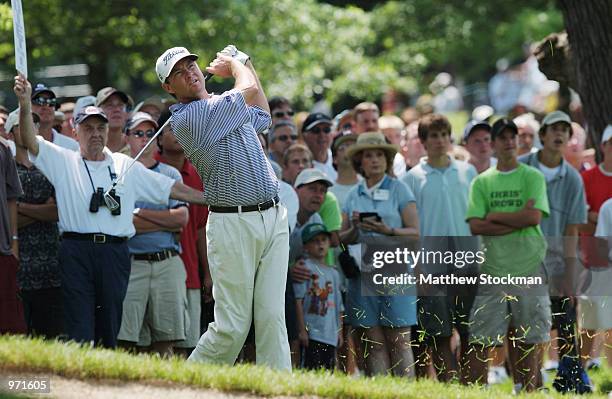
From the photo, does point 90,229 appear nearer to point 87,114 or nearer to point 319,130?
point 87,114

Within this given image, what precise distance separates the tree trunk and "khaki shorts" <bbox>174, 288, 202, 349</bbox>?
5310 millimetres

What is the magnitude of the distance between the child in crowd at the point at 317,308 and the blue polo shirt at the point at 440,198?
102cm

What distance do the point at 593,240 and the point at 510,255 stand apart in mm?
1205

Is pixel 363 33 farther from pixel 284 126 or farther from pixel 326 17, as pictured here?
pixel 284 126

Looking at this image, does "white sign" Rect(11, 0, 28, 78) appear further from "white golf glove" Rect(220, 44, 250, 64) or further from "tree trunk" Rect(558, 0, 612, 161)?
"tree trunk" Rect(558, 0, 612, 161)

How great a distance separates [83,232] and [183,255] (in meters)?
1.31

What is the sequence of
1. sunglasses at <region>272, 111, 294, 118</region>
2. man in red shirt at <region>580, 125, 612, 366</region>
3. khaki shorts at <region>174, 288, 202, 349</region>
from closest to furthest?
khaki shorts at <region>174, 288, 202, 349</region>, man in red shirt at <region>580, 125, 612, 366</region>, sunglasses at <region>272, 111, 294, 118</region>

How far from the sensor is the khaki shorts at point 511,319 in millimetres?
11734

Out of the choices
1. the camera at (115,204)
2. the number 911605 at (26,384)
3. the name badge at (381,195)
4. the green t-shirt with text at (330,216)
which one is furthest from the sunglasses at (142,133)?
the number 911605 at (26,384)

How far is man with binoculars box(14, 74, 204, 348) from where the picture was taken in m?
10.4

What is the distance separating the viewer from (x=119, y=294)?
1049cm

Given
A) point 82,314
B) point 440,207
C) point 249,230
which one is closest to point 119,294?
point 82,314

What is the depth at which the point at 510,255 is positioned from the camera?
11.9 metres

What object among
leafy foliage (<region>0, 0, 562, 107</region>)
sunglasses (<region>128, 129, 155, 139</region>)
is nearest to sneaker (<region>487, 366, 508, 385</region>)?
sunglasses (<region>128, 129, 155, 139</region>)
